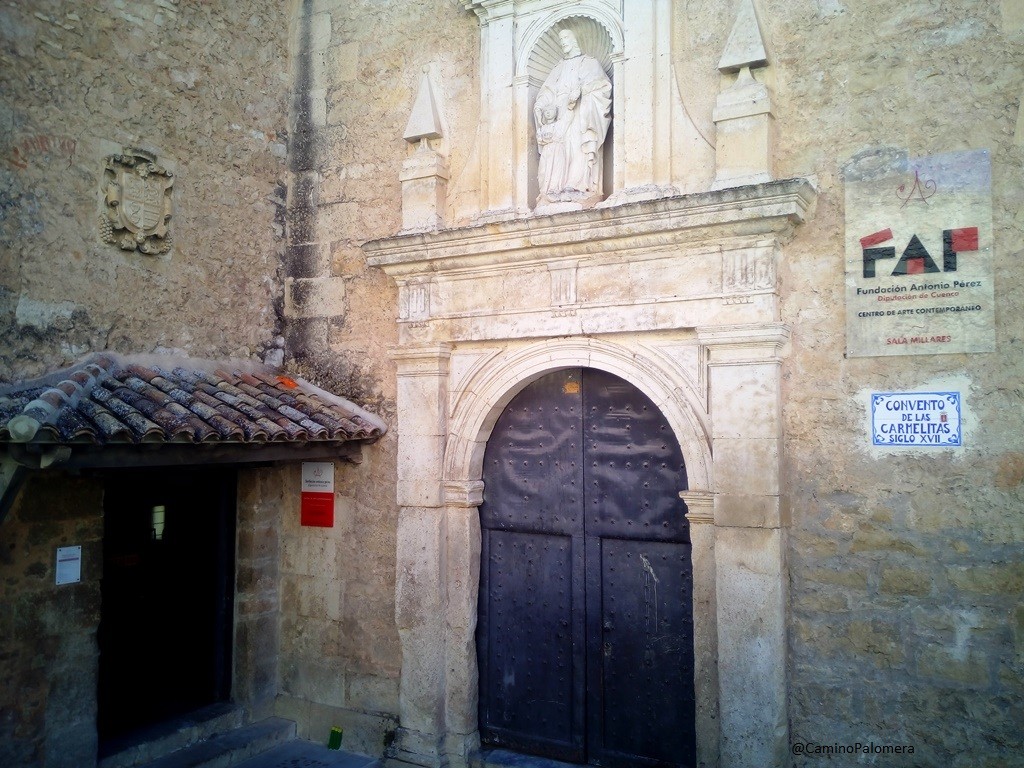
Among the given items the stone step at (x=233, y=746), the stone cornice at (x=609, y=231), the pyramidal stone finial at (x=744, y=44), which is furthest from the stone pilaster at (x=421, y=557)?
Answer: the pyramidal stone finial at (x=744, y=44)

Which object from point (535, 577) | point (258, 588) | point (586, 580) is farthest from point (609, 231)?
point (258, 588)

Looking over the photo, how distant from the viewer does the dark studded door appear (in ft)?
14.4

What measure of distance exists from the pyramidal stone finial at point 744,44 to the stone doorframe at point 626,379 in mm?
732

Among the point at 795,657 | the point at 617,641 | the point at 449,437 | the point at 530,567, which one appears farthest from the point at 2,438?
A: the point at 795,657

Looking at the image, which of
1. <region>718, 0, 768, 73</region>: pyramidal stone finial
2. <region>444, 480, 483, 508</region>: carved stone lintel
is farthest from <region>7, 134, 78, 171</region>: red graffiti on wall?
<region>718, 0, 768, 73</region>: pyramidal stone finial

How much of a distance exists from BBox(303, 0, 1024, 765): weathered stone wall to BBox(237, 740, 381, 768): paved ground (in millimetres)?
2646

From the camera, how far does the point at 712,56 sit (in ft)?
14.1

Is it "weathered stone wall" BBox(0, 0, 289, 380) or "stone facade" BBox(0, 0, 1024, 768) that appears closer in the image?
"stone facade" BBox(0, 0, 1024, 768)

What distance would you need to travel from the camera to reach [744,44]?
161 inches

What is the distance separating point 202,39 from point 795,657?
4.99 m

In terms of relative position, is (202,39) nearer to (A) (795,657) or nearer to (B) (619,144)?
(B) (619,144)

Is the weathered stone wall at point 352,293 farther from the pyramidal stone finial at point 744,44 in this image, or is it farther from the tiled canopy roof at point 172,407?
the pyramidal stone finial at point 744,44

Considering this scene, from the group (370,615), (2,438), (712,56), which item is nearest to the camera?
(2,438)

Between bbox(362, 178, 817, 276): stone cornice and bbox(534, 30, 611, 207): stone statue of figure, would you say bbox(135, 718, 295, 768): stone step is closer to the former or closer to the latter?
bbox(362, 178, 817, 276): stone cornice
